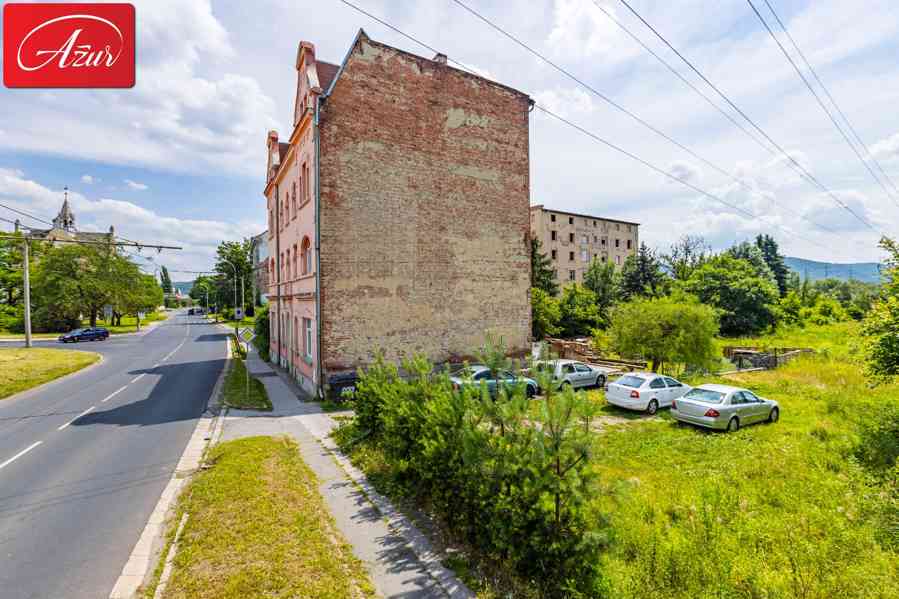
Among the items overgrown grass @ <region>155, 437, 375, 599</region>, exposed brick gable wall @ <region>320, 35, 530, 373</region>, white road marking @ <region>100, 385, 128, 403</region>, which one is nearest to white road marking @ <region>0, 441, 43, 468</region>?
overgrown grass @ <region>155, 437, 375, 599</region>

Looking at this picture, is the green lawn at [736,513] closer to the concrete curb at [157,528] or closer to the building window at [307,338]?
the concrete curb at [157,528]

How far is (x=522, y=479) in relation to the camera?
521cm

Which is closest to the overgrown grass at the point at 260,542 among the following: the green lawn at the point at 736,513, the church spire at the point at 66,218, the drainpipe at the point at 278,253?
the green lawn at the point at 736,513

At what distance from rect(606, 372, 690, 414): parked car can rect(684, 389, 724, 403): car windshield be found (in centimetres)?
154

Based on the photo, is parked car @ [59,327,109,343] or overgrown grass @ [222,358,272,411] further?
parked car @ [59,327,109,343]

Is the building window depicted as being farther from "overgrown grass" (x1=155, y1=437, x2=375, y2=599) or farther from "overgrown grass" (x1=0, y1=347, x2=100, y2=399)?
"overgrown grass" (x1=0, y1=347, x2=100, y2=399)

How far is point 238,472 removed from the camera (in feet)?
29.5

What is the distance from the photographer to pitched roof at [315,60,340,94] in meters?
17.6

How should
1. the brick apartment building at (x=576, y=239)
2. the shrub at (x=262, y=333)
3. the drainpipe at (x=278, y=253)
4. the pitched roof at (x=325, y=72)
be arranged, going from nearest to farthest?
the pitched roof at (x=325, y=72) → the drainpipe at (x=278, y=253) → the shrub at (x=262, y=333) → the brick apartment building at (x=576, y=239)

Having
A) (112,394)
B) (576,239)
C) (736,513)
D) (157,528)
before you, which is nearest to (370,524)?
(157,528)

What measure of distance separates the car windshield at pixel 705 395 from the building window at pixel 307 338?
14.4 m

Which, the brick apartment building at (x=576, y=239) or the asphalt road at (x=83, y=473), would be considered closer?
the asphalt road at (x=83, y=473)

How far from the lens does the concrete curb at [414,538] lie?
535cm

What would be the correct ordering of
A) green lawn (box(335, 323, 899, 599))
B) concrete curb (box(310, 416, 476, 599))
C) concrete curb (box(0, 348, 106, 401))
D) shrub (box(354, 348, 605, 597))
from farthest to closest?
1. concrete curb (box(0, 348, 106, 401))
2. concrete curb (box(310, 416, 476, 599))
3. green lawn (box(335, 323, 899, 599))
4. shrub (box(354, 348, 605, 597))
